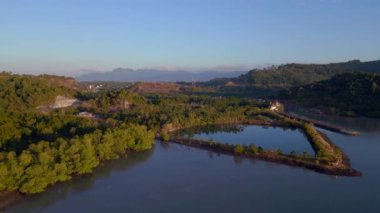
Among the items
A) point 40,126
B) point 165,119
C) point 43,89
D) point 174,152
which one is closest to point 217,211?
point 174,152

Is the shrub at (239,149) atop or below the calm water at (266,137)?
atop

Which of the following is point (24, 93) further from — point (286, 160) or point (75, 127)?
point (286, 160)

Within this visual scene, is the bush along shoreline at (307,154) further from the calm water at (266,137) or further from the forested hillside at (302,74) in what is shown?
the forested hillside at (302,74)

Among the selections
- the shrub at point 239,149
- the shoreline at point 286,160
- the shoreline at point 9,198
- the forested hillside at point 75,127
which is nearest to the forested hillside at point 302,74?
the forested hillside at point 75,127

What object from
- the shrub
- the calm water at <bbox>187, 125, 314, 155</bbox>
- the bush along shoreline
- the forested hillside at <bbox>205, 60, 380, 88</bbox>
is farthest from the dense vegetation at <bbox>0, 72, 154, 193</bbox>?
the forested hillside at <bbox>205, 60, 380, 88</bbox>

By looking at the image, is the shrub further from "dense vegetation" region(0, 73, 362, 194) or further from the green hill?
the green hill

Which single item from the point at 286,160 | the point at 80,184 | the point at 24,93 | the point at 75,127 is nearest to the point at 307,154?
the point at 286,160
